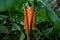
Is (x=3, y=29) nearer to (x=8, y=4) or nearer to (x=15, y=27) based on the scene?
(x=15, y=27)

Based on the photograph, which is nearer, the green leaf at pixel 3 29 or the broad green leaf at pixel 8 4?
the broad green leaf at pixel 8 4

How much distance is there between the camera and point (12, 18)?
129 centimetres

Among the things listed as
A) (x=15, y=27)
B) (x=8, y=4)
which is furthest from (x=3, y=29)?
(x=8, y=4)

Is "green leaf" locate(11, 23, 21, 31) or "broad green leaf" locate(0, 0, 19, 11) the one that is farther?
"green leaf" locate(11, 23, 21, 31)

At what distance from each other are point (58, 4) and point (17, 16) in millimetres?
941

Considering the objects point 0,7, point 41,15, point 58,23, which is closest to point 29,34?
point 58,23

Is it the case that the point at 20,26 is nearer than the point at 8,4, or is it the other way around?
the point at 8,4

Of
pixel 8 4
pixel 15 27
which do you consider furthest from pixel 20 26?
pixel 8 4

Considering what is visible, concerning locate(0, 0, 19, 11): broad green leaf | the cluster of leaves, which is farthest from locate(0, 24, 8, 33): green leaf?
locate(0, 0, 19, 11): broad green leaf

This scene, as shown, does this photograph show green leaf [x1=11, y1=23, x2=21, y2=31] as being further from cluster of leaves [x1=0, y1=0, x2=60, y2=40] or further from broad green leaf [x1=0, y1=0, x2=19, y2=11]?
broad green leaf [x1=0, y1=0, x2=19, y2=11]

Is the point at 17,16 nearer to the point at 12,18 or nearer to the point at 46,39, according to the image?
the point at 12,18

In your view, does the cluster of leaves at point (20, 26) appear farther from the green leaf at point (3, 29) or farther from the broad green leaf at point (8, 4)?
the broad green leaf at point (8, 4)

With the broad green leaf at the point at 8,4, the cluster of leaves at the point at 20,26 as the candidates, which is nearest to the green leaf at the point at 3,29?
the cluster of leaves at the point at 20,26

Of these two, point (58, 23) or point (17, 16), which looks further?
point (17, 16)
